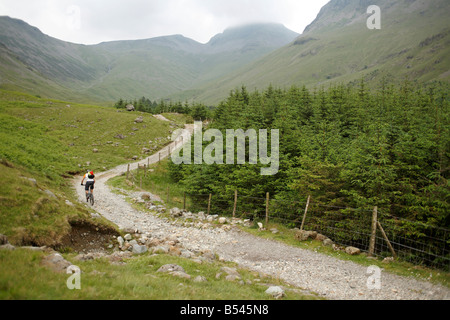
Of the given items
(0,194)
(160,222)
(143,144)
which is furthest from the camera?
(143,144)

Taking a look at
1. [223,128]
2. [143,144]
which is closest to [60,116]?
[143,144]

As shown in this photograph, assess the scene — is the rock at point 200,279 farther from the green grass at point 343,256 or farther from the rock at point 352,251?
the rock at point 352,251

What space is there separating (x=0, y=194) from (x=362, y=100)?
32.5m

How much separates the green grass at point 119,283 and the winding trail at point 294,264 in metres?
1.32

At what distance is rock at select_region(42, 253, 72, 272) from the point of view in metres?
6.39

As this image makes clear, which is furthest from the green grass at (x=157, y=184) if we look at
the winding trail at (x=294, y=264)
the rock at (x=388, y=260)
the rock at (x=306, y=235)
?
the rock at (x=388, y=260)

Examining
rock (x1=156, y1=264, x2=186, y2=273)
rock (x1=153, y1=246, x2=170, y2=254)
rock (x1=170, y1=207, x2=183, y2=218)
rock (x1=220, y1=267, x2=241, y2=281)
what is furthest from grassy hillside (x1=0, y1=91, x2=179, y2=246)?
rock (x1=170, y1=207, x2=183, y2=218)

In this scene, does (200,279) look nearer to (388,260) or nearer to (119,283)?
(119,283)

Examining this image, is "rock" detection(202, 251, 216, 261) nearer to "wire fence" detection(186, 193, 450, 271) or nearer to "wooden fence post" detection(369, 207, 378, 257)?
"wire fence" detection(186, 193, 450, 271)

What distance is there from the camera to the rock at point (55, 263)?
252 inches

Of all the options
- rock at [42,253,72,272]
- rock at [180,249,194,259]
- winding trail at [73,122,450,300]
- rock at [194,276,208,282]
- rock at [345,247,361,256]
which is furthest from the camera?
rock at [345,247,361,256]

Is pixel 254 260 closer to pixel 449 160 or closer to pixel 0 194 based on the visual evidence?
pixel 449 160

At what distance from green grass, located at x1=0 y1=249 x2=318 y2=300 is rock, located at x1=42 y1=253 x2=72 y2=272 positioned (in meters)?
0.17

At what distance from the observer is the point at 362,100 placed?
28234 millimetres
